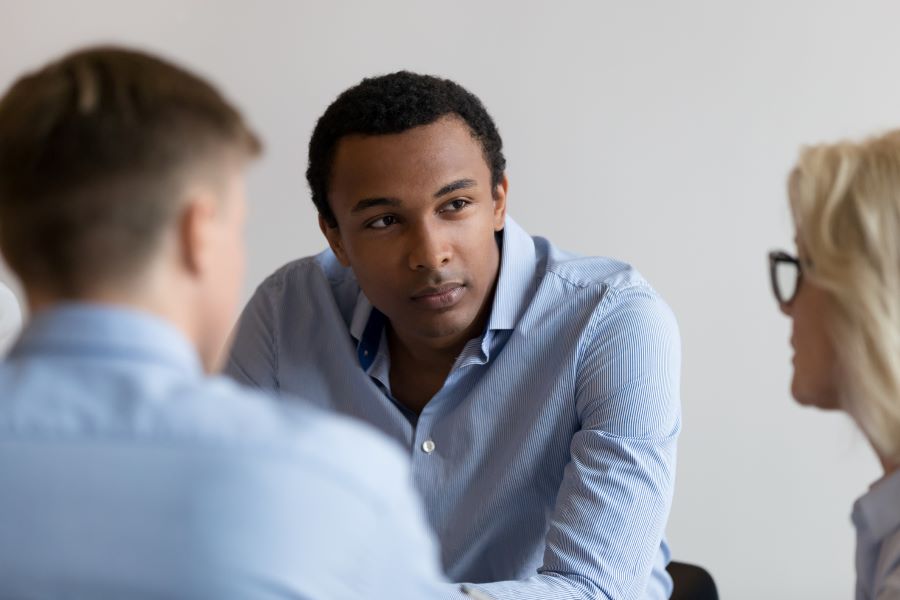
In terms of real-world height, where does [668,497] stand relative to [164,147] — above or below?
below

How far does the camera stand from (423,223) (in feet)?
6.21

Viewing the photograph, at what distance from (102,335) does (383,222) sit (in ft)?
3.41

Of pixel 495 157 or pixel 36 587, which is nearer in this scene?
pixel 36 587

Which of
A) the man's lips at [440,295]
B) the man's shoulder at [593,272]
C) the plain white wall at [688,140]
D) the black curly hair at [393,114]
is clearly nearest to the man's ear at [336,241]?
the black curly hair at [393,114]

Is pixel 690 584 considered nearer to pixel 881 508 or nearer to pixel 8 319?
pixel 881 508

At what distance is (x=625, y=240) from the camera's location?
2.66m

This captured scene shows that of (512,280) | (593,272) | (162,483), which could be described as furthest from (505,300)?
(162,483)

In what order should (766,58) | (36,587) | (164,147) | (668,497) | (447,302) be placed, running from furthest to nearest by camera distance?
(766,58)
(447,302)
(668,497)
(164,147)
(36,587)

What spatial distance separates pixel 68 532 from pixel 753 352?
81.2 inches

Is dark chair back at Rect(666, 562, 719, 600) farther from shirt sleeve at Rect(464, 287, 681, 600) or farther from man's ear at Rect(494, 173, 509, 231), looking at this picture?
man's ear at Rect(494, 173, 509, 231)

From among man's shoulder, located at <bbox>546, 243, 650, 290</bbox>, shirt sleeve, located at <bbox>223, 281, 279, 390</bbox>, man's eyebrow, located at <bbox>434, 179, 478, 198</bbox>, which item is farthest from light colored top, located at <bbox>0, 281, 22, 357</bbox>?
man's shoulder, located at <bbox>546, 243, 650, 290</bbox>

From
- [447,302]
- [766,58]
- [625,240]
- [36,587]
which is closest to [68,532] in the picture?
[36,587]

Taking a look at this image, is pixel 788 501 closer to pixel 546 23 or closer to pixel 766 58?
pixel 766 58

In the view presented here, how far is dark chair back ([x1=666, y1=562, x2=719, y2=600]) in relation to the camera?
2043 millimetres
